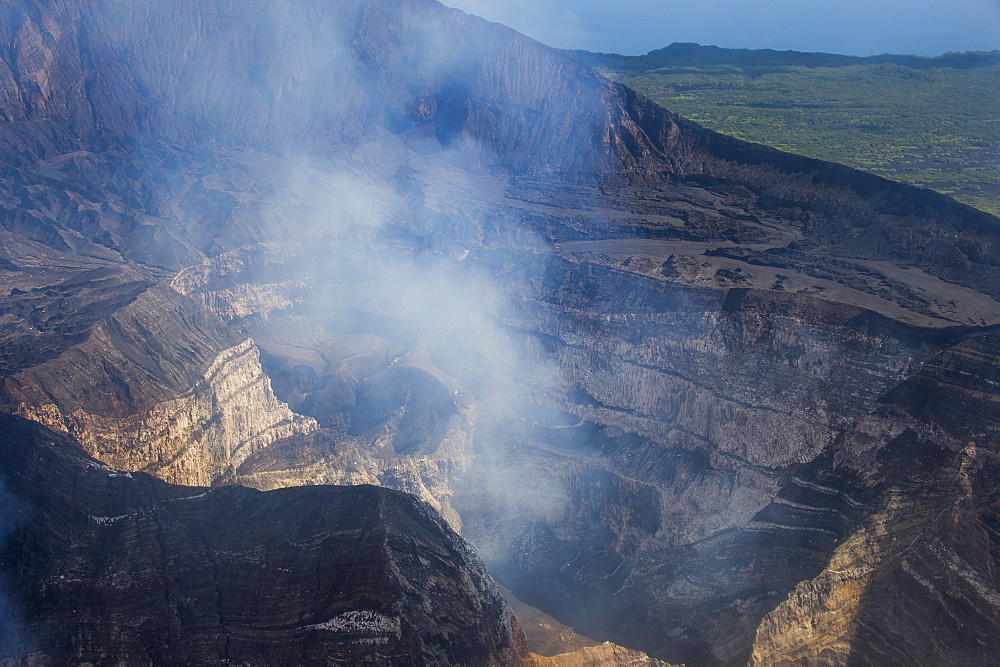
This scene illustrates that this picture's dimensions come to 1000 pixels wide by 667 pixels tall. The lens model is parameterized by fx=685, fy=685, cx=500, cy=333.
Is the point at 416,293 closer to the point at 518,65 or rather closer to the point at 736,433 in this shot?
the point at 736,433

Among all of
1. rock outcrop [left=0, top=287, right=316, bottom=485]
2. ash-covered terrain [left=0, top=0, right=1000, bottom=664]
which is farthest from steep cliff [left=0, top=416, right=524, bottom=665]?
rock outcrop [left=0, top=287, right=316, bottom=485]

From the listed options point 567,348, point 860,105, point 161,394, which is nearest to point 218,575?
point 161,394

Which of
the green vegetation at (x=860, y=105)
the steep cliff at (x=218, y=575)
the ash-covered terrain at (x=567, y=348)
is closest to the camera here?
the steep cliff at (x=218, y=575)

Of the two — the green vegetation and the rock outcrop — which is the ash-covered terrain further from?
the green vegetation

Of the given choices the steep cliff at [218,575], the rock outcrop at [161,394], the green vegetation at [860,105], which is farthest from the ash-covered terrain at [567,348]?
the green vegetation at [860,105]

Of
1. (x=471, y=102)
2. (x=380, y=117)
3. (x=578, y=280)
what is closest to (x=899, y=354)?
(x=578, y=280)

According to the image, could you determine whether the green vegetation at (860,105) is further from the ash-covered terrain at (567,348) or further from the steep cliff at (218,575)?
the steep cliff at (218,575)

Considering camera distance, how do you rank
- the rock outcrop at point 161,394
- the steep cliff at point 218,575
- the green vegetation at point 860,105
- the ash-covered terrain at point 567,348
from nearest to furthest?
1. the steep cliff at point 218,575
2. the ash-covered terrain at point 567,348
3. the rock outcrop at point 161,394
4. the green vegetation at point 860,105
